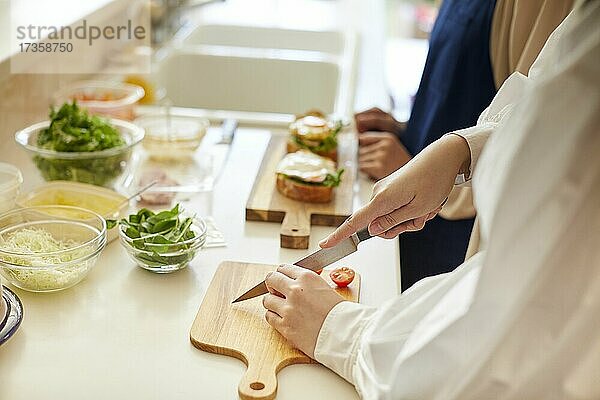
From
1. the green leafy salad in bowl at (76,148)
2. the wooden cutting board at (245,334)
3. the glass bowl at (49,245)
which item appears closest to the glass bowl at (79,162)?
the green leafy salad in bowl at (76,148)

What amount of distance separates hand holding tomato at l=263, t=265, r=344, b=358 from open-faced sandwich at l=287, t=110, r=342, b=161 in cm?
58

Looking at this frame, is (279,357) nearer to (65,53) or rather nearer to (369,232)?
(369,232)

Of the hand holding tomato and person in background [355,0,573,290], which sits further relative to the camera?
person in background [355,0,573,290]

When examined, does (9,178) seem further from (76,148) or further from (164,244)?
(164,244)

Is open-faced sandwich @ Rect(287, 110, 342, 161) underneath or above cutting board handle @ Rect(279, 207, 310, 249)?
above

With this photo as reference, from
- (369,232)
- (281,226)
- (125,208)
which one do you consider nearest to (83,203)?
(125,208)

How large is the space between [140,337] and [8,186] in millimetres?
422

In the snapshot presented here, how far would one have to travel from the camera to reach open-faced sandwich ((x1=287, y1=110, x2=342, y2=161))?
1.63 m

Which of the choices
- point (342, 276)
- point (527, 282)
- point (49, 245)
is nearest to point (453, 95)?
point (342, 276)

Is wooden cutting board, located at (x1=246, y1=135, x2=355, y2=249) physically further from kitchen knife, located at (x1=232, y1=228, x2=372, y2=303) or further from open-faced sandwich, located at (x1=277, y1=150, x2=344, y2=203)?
kitchen knife, located at (x1=232, y1=228, x2=372, y2=303)

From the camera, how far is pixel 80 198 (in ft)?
4.53

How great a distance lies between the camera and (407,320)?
86cm

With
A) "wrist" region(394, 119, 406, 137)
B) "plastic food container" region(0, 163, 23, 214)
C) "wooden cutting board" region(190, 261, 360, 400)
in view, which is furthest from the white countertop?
"wrist" region(394, 119, 406, 137)

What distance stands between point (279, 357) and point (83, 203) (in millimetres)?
538
